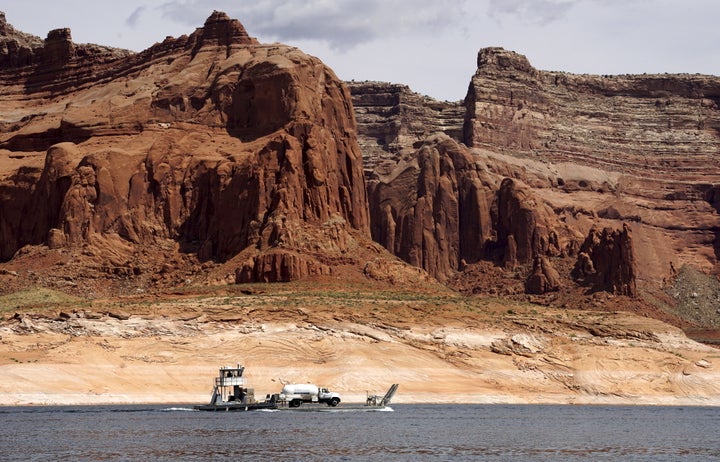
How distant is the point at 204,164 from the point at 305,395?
4980 centimetres

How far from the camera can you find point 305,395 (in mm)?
122688

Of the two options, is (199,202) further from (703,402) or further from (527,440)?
(527,440)

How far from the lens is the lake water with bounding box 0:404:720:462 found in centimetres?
8738

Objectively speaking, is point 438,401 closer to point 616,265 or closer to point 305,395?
point 305,395

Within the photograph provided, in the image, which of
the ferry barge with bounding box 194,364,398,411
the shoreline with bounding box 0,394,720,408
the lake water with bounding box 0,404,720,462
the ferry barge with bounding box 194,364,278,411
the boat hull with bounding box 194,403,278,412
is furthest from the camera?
the shoreline with bounding box 0,394,720,408

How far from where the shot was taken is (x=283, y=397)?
122m

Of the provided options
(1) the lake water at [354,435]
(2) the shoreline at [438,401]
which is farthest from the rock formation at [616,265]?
(1) the lake water at [354,435]

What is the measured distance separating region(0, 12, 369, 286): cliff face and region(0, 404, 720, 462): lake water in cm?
3613

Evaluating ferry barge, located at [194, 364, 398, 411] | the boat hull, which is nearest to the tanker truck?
ferry barge, located at [194, 364, 398, 411]

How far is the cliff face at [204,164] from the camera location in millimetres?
160125

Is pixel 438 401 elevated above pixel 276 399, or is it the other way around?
pixel 276 399

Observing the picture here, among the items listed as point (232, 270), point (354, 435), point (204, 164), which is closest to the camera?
point (354, 435)

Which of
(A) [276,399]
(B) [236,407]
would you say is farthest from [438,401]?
(B) [236,407]

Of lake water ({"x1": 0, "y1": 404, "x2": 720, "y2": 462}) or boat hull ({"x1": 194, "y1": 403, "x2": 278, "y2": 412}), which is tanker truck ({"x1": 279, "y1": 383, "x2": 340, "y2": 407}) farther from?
lake water ({"x1": 0, "y1": 404, "x2": 720, "y2": 462})
